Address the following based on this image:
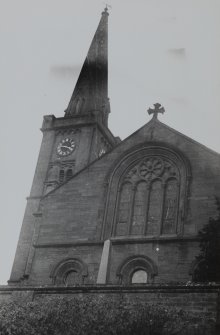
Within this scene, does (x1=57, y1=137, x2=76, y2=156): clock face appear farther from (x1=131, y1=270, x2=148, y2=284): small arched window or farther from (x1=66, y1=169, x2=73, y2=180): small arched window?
(x1=131, y1=270, x2=148, y2=284): small arched window

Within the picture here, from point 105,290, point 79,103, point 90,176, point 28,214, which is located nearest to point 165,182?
point 90,176

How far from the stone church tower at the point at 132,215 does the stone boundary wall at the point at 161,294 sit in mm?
9871

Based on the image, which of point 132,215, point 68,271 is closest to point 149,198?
point 132,215

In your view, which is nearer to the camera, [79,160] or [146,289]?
[146,289]

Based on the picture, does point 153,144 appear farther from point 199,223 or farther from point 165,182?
point 199,223

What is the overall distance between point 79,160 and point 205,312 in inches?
1267

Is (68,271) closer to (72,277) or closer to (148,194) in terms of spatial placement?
(72,277)

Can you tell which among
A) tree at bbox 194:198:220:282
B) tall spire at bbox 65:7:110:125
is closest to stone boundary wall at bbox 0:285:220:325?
tree at bbox 194:198:220:282

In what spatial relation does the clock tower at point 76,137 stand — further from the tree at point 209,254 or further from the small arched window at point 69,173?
the tree at point 209,254

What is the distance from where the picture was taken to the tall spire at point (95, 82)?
2050 inches

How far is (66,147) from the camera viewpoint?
49219 millimetres

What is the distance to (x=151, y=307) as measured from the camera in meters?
16.2

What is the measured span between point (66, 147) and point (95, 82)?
26.7ft

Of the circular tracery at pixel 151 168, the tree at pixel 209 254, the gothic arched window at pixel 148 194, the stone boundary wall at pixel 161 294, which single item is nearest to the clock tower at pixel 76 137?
the gothic arched window at pixel 148 194
